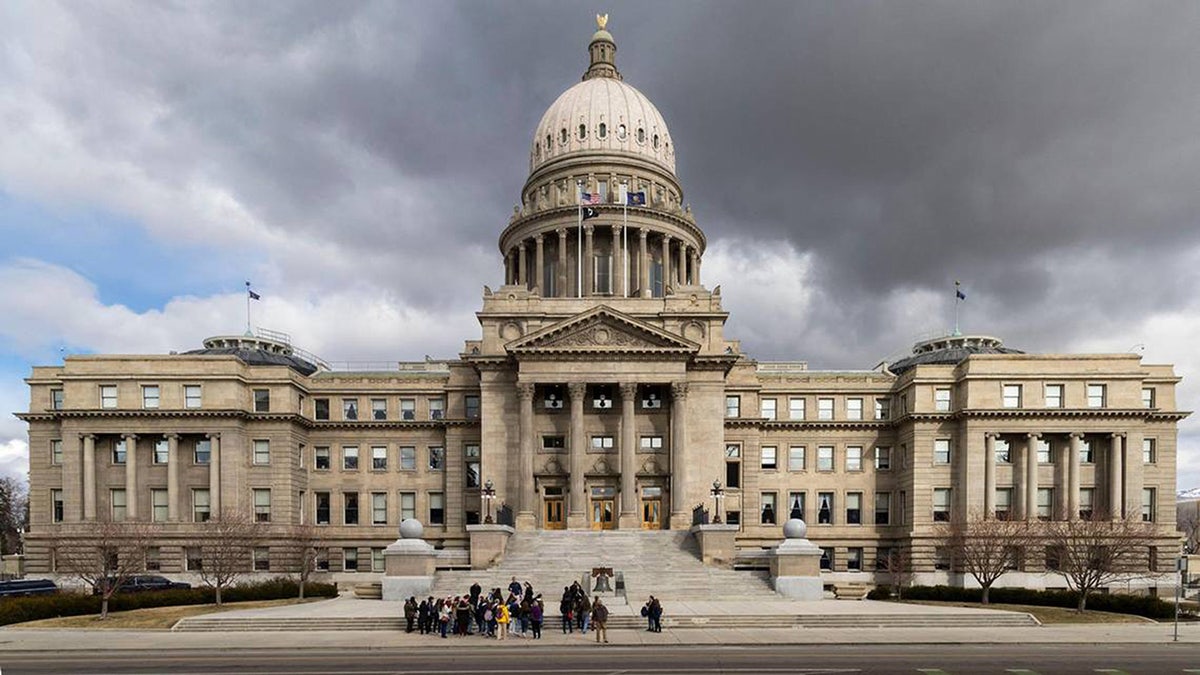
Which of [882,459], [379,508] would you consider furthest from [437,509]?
[882,459]

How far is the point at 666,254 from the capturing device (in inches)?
3307

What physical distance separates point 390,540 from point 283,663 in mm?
43639

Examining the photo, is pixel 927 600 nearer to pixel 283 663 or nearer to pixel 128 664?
pixel 283 663

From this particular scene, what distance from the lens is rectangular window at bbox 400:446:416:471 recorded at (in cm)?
7019

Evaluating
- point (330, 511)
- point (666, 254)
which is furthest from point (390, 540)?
point (666, 254)

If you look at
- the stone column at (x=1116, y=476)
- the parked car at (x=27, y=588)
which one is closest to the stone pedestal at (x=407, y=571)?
the parked car at (x=27, y=588)

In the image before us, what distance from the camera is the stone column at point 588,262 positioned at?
80812 millimetres

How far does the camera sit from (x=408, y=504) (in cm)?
6988

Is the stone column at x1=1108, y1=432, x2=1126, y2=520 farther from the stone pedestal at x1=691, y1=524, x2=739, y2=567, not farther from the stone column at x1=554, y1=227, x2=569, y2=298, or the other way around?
the stone column at x1=554, y1=227, x2=569, y2=298

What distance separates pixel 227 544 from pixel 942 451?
56.1 m

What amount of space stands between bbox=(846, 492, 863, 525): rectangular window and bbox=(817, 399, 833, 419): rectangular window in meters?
7.23

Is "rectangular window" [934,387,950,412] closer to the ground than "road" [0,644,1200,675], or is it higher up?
higher up

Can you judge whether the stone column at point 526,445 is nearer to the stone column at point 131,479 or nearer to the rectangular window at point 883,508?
the stone column at point 131,479

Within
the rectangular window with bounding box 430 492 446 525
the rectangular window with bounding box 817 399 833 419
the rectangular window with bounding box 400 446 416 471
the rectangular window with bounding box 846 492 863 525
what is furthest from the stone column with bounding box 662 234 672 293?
the rectangular window with bounding box 430 492 446 525
